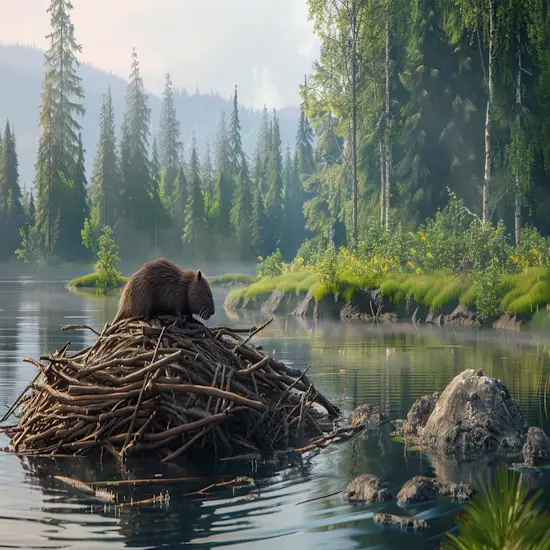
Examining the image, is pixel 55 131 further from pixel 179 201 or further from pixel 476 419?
pixel 476 419

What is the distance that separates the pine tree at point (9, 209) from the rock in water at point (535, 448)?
9527cm

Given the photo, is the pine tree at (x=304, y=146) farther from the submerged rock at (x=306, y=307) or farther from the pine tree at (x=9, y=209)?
the submerged rock at (x=306, y=307)

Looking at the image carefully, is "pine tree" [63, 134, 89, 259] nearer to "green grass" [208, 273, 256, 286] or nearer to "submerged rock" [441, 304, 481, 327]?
"green grass" [208, 273, 256, 286]

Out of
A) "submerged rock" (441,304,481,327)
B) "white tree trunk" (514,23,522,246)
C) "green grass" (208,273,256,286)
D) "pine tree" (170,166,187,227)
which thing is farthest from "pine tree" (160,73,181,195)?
"submerged rock" (441,304,481,327)

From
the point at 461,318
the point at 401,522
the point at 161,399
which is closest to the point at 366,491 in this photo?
the point at 401,522

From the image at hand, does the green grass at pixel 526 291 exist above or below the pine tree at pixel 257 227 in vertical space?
below

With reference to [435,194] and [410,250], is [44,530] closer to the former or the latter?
[410,250]

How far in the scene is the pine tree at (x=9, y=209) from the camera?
101500 millimetres

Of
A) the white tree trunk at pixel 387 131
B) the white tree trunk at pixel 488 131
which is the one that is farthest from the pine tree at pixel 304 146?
the white tree trunk at pixel 488 131

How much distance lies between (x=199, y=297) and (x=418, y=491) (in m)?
3.86

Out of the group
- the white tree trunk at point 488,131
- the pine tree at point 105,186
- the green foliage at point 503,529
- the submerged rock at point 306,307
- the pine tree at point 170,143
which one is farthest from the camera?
the pine tree at point 170,143

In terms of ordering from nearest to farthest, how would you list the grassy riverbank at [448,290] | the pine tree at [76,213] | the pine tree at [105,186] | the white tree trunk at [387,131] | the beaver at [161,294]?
the beaver at [161,294]
the grassy riverbank at [448,290]
the white tree trunk at [387,131]
the pine tree at [76,213]
the pine tree at [105,186]

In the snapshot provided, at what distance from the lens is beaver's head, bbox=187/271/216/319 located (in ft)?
37.3

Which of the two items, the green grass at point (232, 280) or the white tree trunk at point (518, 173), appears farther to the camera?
the green grass at point (232, 280)
